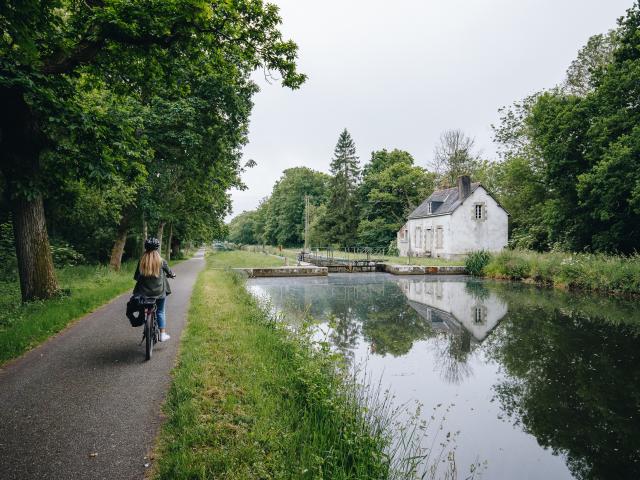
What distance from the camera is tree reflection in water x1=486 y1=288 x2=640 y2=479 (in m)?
4.48

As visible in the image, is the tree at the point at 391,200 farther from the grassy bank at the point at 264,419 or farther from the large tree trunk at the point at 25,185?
the grassy bank at the point at 264,419

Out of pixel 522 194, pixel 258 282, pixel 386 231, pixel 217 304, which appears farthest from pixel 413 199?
pixel 217 304

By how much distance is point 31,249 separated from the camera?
27.8 ft

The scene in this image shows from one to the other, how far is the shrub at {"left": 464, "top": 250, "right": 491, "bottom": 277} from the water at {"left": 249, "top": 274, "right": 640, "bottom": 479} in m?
9.41

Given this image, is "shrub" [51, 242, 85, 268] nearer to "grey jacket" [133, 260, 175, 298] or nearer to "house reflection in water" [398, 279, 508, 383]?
"grey jacket" [133, 260, 175, 298]

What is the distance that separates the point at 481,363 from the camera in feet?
25.4

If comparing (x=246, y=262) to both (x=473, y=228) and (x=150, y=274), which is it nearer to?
(x=473, y=228)

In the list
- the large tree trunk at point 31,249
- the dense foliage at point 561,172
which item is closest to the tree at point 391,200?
the dense foliage at point 561,172

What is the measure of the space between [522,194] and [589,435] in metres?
33.3

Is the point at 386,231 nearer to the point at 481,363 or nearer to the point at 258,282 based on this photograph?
the point at 258,282

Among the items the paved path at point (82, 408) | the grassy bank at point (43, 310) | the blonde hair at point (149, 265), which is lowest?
the paved path at point (82, 408)

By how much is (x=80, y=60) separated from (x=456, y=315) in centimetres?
1212

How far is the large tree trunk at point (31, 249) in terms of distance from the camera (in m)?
8.38

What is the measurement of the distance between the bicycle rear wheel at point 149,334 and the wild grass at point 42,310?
1869mm
